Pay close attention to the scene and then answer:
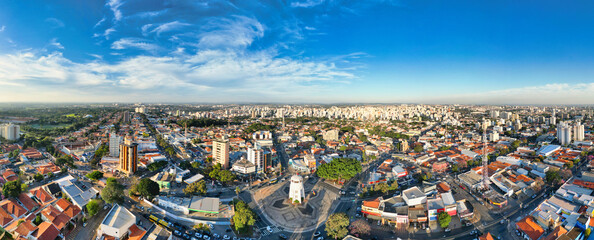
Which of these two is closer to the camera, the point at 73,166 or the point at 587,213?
the point at 587,213

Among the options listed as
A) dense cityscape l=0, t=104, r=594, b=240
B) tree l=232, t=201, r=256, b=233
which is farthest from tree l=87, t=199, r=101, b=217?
tree l=232, t=201, r=256, b=233

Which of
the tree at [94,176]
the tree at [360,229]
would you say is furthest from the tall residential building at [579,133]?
the tree at [94,176]

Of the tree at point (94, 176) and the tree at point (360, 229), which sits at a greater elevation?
the tree at point (94, 176)

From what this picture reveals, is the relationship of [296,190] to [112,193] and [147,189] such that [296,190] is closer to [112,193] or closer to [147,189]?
[147,189]

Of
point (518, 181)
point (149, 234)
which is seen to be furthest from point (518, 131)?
point (149, 234)

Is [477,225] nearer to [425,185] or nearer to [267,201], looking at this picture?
[425,185]

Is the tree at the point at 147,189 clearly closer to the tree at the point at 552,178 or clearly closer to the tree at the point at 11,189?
the tree at the point at 11,189

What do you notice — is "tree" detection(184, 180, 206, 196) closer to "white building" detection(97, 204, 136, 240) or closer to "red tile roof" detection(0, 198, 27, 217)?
"white building" detection(97, 204, 136, 240)
